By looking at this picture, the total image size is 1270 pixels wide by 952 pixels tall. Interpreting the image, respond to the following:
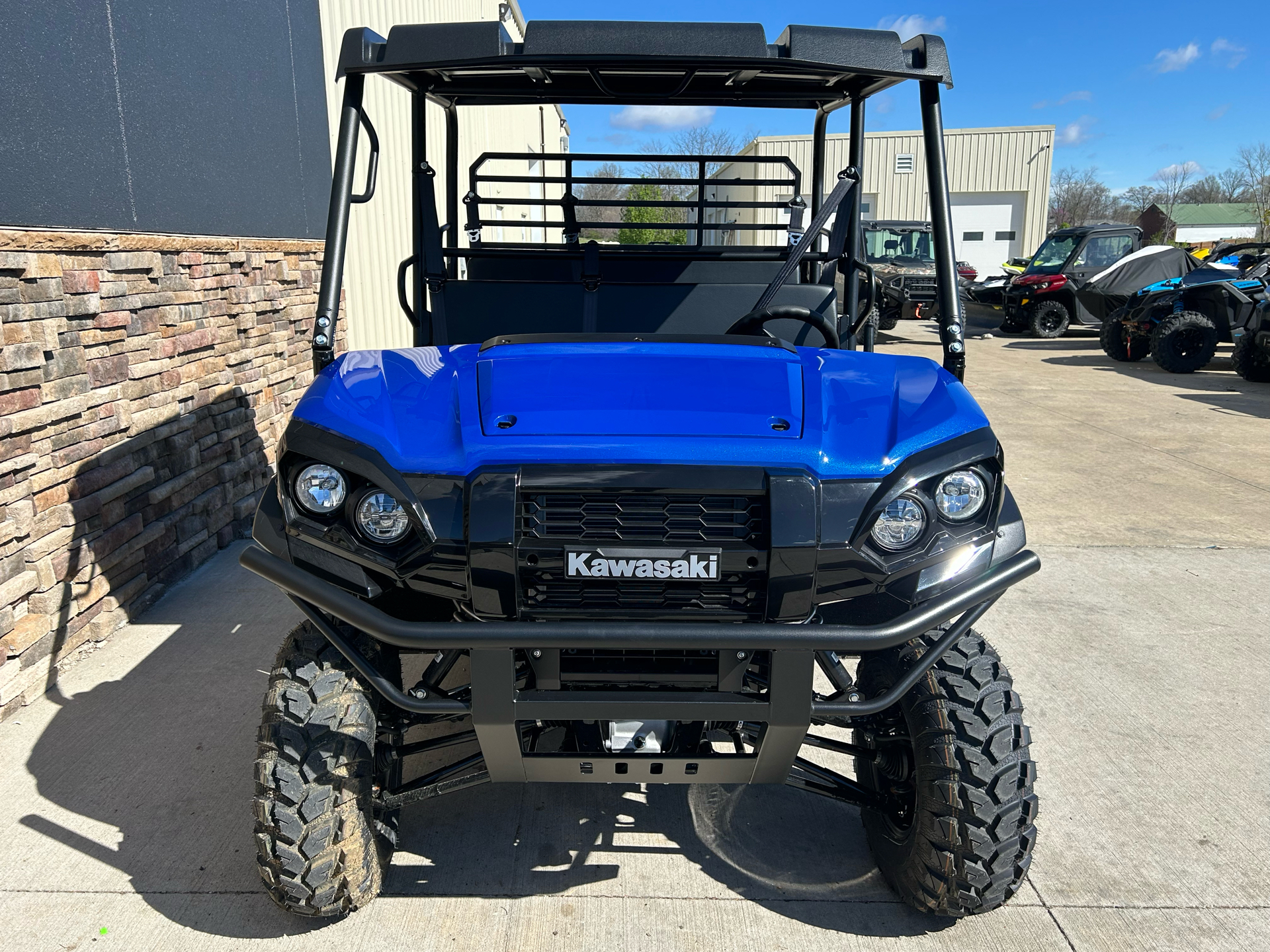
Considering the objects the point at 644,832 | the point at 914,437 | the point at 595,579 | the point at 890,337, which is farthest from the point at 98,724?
the point at 890,337

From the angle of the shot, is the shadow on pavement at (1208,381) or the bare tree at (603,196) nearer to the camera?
the bare tree at (603,196)

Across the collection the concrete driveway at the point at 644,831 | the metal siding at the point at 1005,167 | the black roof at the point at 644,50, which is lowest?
the concrete driveway at the point at 644,831

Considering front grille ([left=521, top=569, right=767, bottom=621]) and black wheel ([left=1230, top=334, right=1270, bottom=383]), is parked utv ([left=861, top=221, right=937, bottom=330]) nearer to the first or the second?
black wheel ([left=1230, top=334, right=1270, bottom=383])

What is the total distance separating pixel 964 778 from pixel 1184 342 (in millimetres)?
11463

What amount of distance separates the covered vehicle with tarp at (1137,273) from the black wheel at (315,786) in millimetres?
14018

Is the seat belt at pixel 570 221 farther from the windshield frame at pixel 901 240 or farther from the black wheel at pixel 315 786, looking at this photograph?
the windshield frame at pixel 901 240

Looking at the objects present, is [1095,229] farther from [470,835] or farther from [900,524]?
[470,835]

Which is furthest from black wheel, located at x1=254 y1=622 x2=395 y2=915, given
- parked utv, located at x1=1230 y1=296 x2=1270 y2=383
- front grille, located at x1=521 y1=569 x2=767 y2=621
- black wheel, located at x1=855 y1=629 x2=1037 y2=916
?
parked utv, located at x1=1230 y1=296 x2=1270 y2=383

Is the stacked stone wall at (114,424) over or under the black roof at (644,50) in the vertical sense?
under

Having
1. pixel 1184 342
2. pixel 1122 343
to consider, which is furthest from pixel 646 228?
pixel 1122 343

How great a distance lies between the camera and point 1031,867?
2510 mm

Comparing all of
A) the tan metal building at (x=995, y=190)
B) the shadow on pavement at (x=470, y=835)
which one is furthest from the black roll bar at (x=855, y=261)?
the tan metal building at (x=995, y=190)

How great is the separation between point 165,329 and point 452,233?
167 cm

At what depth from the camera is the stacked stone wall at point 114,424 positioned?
3289 mm
